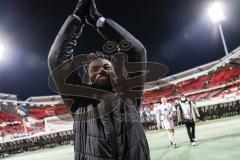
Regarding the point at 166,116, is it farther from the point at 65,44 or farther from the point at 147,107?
the point at 147,107

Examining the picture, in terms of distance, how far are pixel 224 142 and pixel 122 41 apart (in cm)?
1140

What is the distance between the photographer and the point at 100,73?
3090mm

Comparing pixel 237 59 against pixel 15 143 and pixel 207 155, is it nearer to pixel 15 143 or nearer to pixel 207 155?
pixel 15 143

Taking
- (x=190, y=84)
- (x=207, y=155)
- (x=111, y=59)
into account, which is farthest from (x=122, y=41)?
(x=190, y=84)

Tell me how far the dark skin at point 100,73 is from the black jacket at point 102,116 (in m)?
0.11

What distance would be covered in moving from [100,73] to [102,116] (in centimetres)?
34

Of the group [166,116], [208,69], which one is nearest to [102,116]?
[166,116]

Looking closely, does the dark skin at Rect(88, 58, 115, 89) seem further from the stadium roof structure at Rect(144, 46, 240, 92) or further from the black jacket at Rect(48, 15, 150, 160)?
the stadium roof structure at Rect(144, 46, 240, 92)

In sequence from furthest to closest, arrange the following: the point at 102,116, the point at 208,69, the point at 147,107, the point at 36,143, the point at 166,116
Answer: the point at 208,69
the point at 147,107
the point at 36,143
the point at 166,116
the point at 102,116

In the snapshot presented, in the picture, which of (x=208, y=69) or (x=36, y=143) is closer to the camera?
(x=36, y=143)

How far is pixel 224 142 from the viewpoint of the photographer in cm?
1366

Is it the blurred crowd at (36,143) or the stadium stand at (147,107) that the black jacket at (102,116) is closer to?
the stadium stand at (147,107)

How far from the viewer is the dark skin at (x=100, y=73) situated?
10.1ft

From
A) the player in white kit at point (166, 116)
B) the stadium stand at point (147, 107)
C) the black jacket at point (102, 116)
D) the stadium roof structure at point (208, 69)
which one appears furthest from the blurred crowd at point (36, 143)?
the black jacket at point (102, 116)
